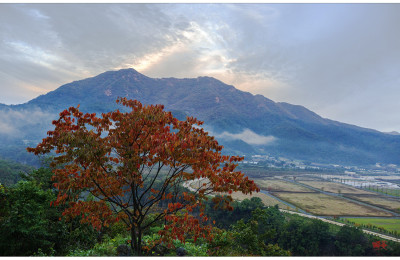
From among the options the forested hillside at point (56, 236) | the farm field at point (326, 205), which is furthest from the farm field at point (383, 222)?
the forested hillside at point (56, 236)

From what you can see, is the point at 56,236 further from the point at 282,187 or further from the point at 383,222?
the point at 282,187

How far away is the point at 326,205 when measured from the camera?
83688mm

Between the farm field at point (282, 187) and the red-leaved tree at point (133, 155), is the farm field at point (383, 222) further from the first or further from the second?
the red-leaved tree at point (133, 155)

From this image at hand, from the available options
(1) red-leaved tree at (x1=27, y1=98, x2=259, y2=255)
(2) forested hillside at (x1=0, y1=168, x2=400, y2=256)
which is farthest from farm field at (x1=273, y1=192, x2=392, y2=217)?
(1) red-leaved tree at (x1=27, y1=98, x2=259, y2=255)

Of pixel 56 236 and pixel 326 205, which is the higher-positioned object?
pixel 56 236

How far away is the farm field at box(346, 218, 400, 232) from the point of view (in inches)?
2368

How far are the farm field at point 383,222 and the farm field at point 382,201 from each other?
17.5 meters

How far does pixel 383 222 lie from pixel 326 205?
1900 centimetres

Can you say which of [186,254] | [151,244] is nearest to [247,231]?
[186,254]

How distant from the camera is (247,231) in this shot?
53.5 feet

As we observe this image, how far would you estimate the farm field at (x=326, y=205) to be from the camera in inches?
2931

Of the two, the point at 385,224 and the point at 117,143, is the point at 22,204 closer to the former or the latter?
the point at 117,143

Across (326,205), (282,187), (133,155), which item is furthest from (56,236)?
(282,187)

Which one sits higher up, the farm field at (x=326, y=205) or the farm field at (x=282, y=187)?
the farm field at (x=326, y=205)
